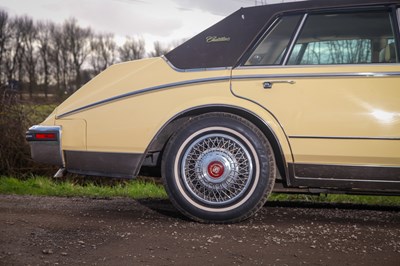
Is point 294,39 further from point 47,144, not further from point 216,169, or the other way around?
point 47,144

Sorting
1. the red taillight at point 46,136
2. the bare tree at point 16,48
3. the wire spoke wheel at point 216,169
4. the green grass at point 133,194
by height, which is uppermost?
the bare tree at point 16,48

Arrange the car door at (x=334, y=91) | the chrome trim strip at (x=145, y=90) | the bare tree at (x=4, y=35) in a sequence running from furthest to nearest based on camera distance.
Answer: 1. the bare tree at (x=4, y=35)
2. the chrome trim strip at (x=145, y=90)
3. the car door at (x=334, y=91)

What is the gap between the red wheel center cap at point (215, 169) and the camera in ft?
11.1

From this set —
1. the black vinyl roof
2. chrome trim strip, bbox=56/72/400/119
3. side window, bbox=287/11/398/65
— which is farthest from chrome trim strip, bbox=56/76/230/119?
side window, bbox=287/11/398/65

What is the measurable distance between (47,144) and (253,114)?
1812mm

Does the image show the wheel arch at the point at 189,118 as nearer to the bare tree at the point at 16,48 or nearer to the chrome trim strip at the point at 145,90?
the chrome trim strip at the point at 145,90

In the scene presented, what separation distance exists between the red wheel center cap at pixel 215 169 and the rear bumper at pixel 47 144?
1.33m

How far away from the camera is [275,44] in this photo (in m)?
3.45

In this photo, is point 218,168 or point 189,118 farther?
point 189,118

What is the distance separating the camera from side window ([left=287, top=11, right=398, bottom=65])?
3.29 metres

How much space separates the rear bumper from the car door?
5.31 ft

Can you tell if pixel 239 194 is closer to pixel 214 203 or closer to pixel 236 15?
pixel 214 203

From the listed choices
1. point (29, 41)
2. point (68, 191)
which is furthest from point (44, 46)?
point (68, 191)

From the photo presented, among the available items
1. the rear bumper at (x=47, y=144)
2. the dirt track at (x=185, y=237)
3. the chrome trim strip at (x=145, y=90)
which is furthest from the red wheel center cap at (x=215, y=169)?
the rear bumper at (x=47, y=144)
